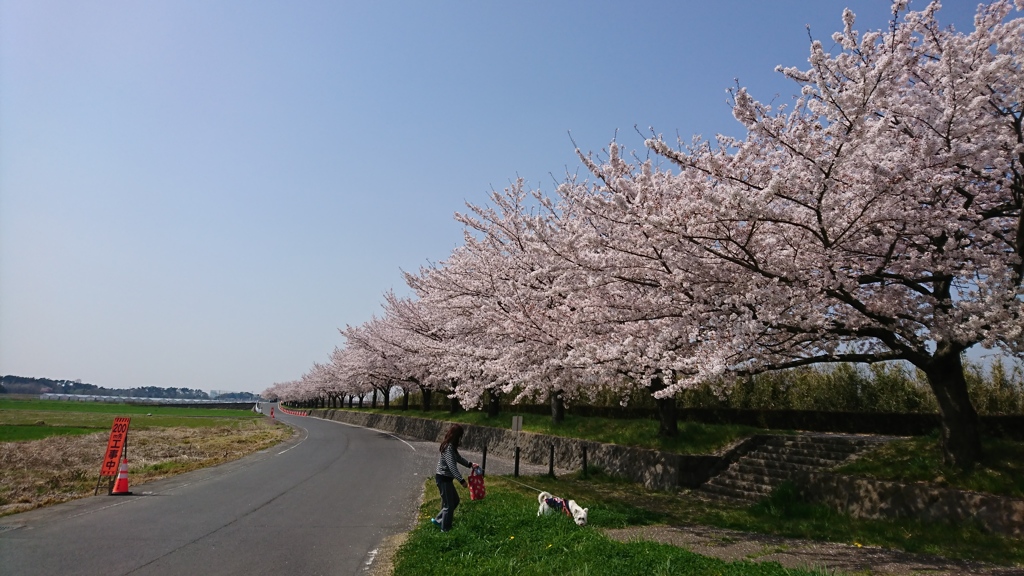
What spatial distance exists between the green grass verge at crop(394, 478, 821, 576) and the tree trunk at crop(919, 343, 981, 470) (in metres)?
5.59

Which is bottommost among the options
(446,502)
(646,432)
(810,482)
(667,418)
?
Result: (446,502)

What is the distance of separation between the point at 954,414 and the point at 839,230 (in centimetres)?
455

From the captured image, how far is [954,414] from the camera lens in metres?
10.4

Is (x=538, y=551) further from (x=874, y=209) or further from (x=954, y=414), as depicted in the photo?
(x=954, y=414)

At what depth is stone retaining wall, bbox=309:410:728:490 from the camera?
48.7 ft

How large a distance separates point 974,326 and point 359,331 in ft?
141

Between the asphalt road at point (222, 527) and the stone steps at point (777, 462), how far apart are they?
736 cm

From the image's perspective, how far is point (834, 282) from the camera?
27.6 ft

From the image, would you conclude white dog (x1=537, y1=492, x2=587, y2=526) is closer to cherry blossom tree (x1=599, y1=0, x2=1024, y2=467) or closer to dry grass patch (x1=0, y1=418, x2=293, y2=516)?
cherry blossom tree (x1=599, y1=0, x2=1024, y2=467)

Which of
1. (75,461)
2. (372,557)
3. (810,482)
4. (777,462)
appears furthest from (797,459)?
(75,461)

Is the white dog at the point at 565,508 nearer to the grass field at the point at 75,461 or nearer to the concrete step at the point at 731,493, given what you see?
the concrete step at the point at 731,493

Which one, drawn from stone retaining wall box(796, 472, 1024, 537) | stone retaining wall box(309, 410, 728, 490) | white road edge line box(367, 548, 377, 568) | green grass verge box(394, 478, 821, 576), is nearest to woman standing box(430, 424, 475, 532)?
green grass verge box(394, 478, 821, 576)

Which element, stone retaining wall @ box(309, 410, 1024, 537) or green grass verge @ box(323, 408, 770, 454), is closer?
stone retaining wall @ box(309, 410, 1024, 537)

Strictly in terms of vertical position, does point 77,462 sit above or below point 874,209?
below
